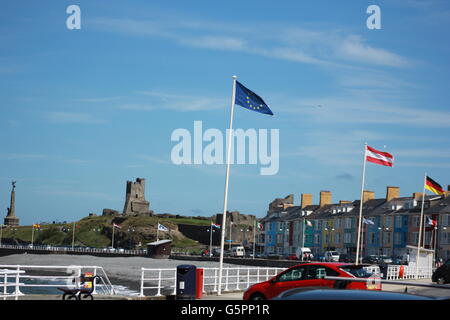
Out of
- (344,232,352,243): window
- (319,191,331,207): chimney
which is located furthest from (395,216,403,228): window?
(319,191,331,207): chimney

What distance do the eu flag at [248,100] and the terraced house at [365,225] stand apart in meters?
53.4

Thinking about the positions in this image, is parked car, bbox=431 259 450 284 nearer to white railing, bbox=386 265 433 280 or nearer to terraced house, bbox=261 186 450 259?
white railing, bbox=386 265 433 280

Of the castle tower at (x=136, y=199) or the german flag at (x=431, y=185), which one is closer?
the german flag at (x=431, y=185)

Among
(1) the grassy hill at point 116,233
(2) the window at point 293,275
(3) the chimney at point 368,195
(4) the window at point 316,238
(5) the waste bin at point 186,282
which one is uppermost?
(3) the chimney at point 368,195

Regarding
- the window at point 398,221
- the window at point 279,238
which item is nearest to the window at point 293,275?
the window at point 398,221

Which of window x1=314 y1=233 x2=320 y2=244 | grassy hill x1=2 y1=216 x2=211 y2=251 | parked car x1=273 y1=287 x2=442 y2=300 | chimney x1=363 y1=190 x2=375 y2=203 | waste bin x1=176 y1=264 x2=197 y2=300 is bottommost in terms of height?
grassy hill x1=2 y1=216 x2=211 y2=251

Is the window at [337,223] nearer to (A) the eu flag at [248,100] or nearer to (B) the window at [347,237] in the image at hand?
(B) the window at [347,237]

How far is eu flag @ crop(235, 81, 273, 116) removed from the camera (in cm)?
2745

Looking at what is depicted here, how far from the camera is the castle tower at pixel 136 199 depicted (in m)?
193

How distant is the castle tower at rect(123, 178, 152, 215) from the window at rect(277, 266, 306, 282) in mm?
175065

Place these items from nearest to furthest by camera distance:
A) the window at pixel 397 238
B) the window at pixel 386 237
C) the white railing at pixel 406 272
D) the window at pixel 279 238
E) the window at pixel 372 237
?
the white railing at pixel 406 272 < the window at pixel 397 238 < the window at pixel 386 237 < the window at pixel 372 237 < the window at pixel 279 238
